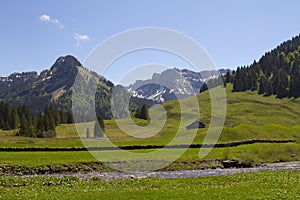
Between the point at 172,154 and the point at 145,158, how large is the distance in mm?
7965

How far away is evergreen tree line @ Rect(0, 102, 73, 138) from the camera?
132750 millimetres

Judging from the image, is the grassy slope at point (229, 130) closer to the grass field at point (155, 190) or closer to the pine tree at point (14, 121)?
the pine tree at point (14, 121)

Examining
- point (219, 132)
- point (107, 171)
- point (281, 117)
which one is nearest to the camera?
point (107, 171)

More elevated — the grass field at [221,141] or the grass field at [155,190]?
the grass field at [221,141]

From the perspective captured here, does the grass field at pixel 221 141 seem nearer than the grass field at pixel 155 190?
No

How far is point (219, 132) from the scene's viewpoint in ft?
359

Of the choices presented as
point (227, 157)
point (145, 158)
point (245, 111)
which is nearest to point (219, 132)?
point (227, 157)

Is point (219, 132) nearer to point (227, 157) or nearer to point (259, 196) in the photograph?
point (227, 157)

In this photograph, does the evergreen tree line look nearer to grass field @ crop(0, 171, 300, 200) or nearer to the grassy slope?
the grassy slope

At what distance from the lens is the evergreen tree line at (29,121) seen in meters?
133

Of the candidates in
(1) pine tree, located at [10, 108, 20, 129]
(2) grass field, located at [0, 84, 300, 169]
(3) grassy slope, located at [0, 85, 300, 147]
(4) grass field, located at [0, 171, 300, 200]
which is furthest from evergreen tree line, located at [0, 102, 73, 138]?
(4) grass field, located at [0, 171, 300, 200]

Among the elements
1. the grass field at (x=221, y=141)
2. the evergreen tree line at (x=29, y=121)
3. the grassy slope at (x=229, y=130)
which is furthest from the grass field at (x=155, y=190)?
the evergreen tree line at (x=29, y=121)

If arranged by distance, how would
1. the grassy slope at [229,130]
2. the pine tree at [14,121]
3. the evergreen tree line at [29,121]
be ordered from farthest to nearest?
the pine tree at [14,121]
the evergreen tree line at [29,121]
the grassy slope at [229,130]

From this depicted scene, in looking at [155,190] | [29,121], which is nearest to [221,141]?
[155,190]
